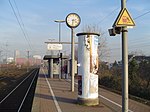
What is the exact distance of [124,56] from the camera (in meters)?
8.72

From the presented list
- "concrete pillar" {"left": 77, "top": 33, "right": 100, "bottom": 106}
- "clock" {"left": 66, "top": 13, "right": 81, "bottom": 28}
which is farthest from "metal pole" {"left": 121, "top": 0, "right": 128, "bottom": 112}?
"clock" {"left": 66, "top": 13, "right": 81, "bottom": 28}

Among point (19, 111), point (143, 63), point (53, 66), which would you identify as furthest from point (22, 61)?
point (19, 111)

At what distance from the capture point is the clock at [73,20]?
1878 centimetres

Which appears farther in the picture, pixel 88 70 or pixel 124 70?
pixel 88 70

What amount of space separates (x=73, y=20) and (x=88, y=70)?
20.4ft

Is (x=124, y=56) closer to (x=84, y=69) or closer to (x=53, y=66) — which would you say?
(x=84, y=69)

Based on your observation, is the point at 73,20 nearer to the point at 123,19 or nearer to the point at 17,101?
the point at 17,101

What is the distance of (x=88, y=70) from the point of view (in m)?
13.5

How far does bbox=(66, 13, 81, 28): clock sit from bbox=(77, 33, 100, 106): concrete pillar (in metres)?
5.23

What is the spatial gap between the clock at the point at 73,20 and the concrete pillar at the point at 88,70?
523cm

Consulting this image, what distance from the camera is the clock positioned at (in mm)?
18781

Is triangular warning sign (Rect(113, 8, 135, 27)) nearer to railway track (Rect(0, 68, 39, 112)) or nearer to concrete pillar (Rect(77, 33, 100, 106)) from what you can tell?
concrete pillar (Rect(77, 33, 100, 106))

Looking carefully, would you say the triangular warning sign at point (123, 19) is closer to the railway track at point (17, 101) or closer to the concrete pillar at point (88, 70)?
the concrete pillar at point (88, 70)

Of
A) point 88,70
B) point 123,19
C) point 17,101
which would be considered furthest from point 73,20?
point 123,19
